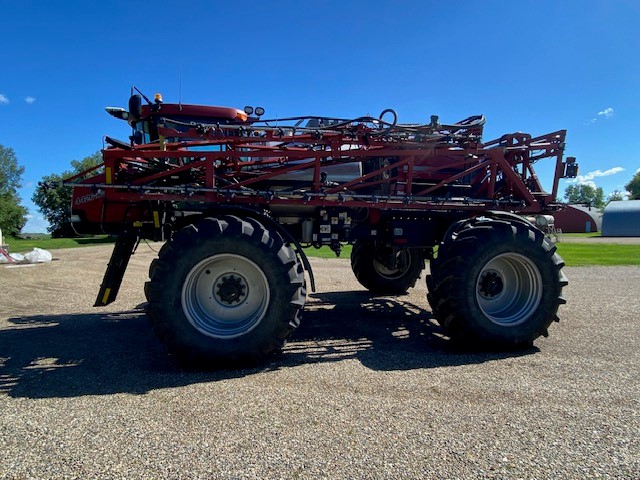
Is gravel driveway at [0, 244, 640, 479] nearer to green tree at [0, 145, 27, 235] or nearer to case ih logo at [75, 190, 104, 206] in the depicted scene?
case ih logo at [75, 190, 104, 206]

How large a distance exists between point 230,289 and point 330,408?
176cm

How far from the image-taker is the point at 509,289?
5.16 m

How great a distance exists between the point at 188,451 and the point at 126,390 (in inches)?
49.0

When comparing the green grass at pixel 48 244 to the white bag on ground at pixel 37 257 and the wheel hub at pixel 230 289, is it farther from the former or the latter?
the wheel hub at pixel 230 289

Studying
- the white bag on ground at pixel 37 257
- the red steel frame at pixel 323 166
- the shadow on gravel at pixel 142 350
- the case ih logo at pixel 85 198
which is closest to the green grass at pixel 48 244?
the white bag on ground at pixel 37 257

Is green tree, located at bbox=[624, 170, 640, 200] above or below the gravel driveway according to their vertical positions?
above

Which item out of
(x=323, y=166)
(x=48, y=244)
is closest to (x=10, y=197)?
(x=48, y=244)

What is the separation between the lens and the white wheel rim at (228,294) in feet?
14.2

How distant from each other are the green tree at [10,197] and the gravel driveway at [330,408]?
188ft

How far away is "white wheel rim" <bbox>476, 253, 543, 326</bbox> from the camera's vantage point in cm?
489

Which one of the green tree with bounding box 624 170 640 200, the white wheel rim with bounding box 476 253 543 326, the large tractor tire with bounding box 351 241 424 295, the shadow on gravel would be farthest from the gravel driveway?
the green tree with bounding box 624 170 640 200

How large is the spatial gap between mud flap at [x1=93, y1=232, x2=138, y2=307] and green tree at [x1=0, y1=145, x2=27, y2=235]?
185 feet

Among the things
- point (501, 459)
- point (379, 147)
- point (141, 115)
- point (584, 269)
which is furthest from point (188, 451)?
point (584, 269)

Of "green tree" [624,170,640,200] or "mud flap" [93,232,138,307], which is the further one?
"green tree" [624,170,640,200]
